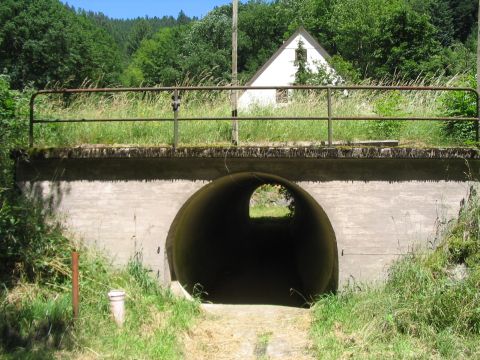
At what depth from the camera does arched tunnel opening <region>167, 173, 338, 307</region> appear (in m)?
9.49

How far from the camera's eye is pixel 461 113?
9.16 m

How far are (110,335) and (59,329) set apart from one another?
637mm

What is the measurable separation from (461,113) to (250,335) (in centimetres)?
505

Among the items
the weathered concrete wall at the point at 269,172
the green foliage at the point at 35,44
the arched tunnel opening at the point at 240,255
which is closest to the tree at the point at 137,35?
the green foliage at the point at 35,44

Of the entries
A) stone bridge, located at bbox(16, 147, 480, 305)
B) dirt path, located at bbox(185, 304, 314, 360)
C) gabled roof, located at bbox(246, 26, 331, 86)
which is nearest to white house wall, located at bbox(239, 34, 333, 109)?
gabled roof, located at bbox(246, 26, 331, 86)

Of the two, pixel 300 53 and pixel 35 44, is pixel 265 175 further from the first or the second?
pixel 35 44

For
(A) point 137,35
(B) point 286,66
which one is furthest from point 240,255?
(A) point 137,35

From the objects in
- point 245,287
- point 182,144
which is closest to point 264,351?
point 182,144

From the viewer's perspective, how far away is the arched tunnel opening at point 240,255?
31.1 ft

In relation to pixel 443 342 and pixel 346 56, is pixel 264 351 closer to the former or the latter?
pixel 443 342

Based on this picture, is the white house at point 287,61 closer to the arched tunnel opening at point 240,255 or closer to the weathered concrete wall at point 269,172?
the arched tunnel opening at point 240,255

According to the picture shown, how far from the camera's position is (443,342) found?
6.72 meters

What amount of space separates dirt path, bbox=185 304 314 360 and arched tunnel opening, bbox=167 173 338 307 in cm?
80

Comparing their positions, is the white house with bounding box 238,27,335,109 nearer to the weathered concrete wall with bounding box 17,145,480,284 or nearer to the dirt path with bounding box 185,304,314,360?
the weathered concrete wall with bounding box 17,145,480,284
